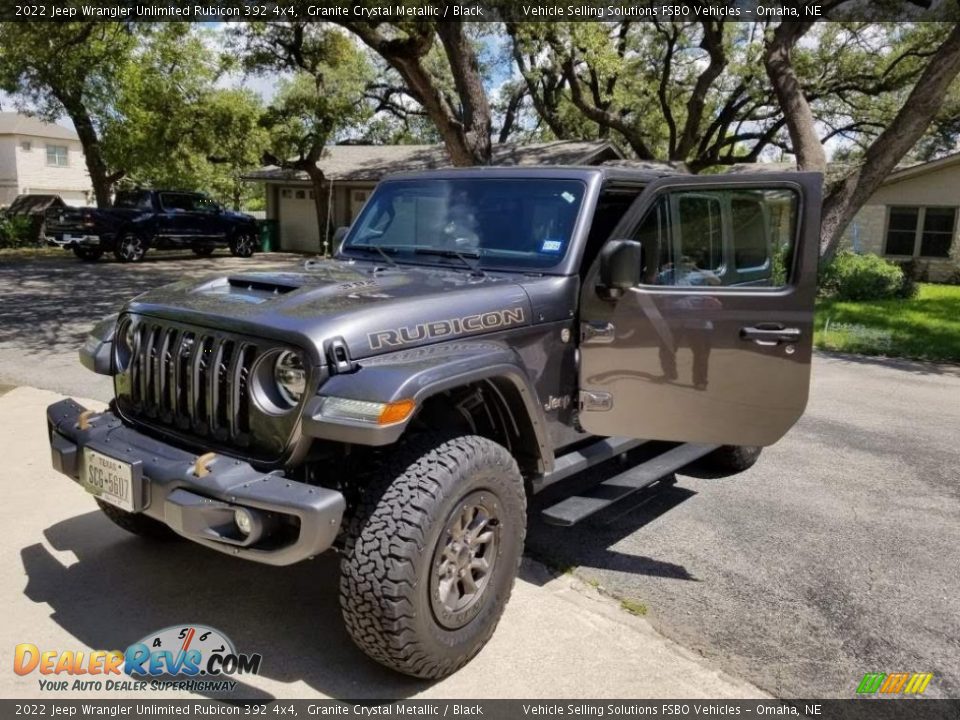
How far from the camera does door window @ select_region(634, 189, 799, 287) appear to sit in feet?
13.2

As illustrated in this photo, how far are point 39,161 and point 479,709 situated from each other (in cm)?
4885

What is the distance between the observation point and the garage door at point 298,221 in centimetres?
2666

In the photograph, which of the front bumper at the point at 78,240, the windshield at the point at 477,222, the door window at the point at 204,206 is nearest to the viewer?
the windshield at the point at 477,222

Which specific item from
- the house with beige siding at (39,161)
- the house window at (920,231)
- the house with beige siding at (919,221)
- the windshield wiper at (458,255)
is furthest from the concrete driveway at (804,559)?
the house with beige siding at (39,161)

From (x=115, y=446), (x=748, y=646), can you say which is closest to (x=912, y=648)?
(x=748, y=646)

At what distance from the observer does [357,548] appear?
2742 mm

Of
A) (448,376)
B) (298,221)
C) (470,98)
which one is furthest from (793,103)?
(298,221)

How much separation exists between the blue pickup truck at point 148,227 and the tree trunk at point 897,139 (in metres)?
16.0

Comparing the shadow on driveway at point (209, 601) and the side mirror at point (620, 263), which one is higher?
the side mirror at point (620, 263)

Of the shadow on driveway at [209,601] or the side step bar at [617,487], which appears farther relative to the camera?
the side step bar at [617,487]

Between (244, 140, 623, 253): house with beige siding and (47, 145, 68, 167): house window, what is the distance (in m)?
23.5

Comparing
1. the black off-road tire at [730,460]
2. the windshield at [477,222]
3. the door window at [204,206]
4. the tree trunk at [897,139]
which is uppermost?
the tree trunk at [897,139]

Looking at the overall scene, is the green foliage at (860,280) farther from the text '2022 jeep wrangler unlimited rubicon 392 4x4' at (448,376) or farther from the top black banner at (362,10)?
the text '2022 jeep wrangler unlimited rubicon 392 4x4' at (448,376)

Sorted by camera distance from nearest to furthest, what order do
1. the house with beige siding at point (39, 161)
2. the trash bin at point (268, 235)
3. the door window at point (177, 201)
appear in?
the door window at point (177, 201) → the trash bin at point (268, 235) → the house with beige siding at point (39, 161)
